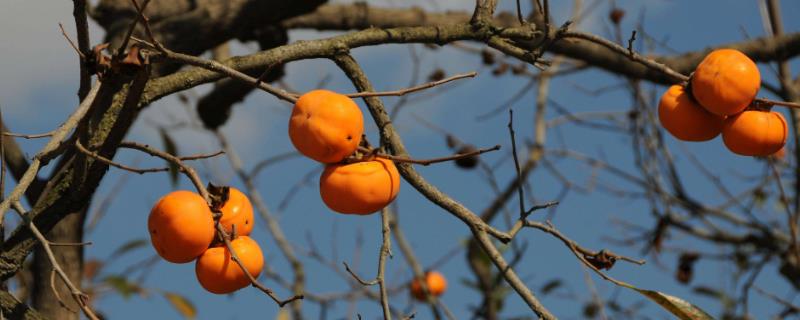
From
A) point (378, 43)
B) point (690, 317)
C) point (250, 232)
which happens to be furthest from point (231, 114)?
point (690, 317)

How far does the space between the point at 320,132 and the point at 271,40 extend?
208cm

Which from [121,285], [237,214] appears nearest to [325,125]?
[237,214]

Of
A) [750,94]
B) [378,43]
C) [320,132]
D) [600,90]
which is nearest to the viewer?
[320,132]

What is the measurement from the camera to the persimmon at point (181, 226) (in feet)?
4.53

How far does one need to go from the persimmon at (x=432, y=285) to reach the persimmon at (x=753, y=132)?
8.53 ft

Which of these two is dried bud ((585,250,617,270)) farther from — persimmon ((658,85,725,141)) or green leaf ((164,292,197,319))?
green leaf ((164,292,197,319))

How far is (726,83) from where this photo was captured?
163cm

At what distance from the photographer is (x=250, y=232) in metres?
1.54

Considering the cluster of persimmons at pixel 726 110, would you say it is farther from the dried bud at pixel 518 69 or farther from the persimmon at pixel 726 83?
the dried bud at pixel 518 69

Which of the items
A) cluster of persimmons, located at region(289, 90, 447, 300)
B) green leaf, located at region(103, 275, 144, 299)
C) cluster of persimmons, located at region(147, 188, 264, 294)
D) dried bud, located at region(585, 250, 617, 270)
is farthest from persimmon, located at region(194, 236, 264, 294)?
green leaf, located at region(103, 275, 144, 299)

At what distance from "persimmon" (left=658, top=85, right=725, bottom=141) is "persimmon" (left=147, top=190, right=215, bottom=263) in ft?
2.81

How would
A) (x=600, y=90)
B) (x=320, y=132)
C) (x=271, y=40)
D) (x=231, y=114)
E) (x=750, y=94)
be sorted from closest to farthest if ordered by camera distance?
(x=320, y=132) < (x=750, y=94) < (x=271, y=40) < (x=231, y=114) < (x=600, y=90)

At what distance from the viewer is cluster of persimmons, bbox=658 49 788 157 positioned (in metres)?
1.64

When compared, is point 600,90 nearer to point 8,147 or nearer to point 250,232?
point 8,147
